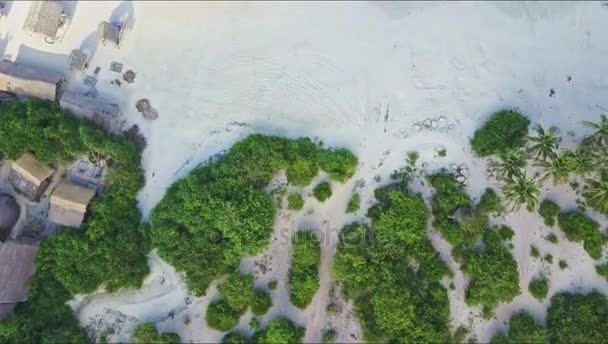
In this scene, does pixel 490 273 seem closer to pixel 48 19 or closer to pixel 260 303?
pixel 260 303

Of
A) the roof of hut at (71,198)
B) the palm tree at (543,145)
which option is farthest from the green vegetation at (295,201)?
the palm tree at (543,145)

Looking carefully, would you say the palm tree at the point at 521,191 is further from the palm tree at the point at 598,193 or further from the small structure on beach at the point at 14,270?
the small structure on beach at the point at 14,270

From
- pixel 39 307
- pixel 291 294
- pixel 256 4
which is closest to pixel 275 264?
pixel 291 294

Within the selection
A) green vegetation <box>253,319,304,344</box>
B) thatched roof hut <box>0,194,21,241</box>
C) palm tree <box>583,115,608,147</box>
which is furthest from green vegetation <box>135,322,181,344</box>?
palm tree <box>583,115,608,147</box>

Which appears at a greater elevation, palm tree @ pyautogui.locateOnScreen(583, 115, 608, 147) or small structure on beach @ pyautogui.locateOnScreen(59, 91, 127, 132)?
palm tree @ pyautogui.locateOnScreen(583, 115, 608, 147)

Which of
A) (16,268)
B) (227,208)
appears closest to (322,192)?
(227,208)

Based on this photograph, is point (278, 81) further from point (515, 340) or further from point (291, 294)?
point (515, 340)

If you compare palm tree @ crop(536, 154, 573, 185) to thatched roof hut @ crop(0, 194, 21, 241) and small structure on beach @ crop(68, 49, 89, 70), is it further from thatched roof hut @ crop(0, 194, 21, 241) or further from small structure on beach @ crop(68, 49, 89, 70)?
thatched roof hut @ crop(0, 194, 21, 241)

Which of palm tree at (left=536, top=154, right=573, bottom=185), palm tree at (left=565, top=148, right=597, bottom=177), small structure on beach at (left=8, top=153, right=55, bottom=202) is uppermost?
palm tree at (left=565, top=148, right=597, bottom=177)
